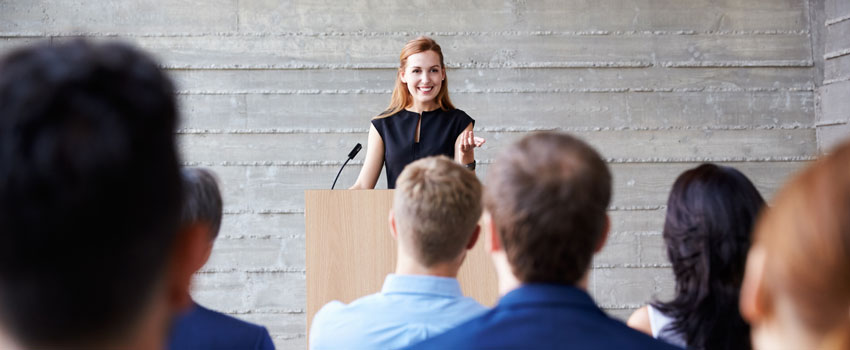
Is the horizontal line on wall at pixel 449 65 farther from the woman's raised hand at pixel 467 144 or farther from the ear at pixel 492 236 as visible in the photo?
the ear at pixel 492 236

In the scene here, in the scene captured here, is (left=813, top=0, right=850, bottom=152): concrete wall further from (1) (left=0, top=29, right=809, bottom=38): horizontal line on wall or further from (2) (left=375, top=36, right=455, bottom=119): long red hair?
(2) (left=375, top=36, right=455, bottom=119): long red hair

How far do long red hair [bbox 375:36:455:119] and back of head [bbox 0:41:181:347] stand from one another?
8.30ft

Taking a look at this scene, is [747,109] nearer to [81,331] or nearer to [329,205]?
[329,205]

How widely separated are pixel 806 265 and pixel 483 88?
3415mm

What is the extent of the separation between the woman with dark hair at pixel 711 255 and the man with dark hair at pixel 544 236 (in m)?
0.40

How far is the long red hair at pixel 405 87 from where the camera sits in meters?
2.96

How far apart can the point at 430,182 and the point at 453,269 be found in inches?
6.9

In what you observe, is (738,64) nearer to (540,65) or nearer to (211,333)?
(540,65)

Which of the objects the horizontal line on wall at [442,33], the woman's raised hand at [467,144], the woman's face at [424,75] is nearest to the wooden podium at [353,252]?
the woman's raised hand at [467,144]

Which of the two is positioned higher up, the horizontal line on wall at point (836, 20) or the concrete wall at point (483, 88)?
the horizontal line on wall at point (836, 20)

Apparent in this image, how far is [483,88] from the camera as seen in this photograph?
3.95 meters

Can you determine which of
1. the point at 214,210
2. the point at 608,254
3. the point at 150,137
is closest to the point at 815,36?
the point at 608,254

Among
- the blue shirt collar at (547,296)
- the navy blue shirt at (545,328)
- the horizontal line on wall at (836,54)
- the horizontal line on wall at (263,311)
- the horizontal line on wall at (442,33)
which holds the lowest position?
the horizontal line on wall at (263,311)

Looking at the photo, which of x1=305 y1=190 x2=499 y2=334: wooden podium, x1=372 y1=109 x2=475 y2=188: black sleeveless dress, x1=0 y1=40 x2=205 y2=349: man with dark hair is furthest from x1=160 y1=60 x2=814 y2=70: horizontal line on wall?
x1=0 y1=40 x2=205 y2=349: man with dark hair
